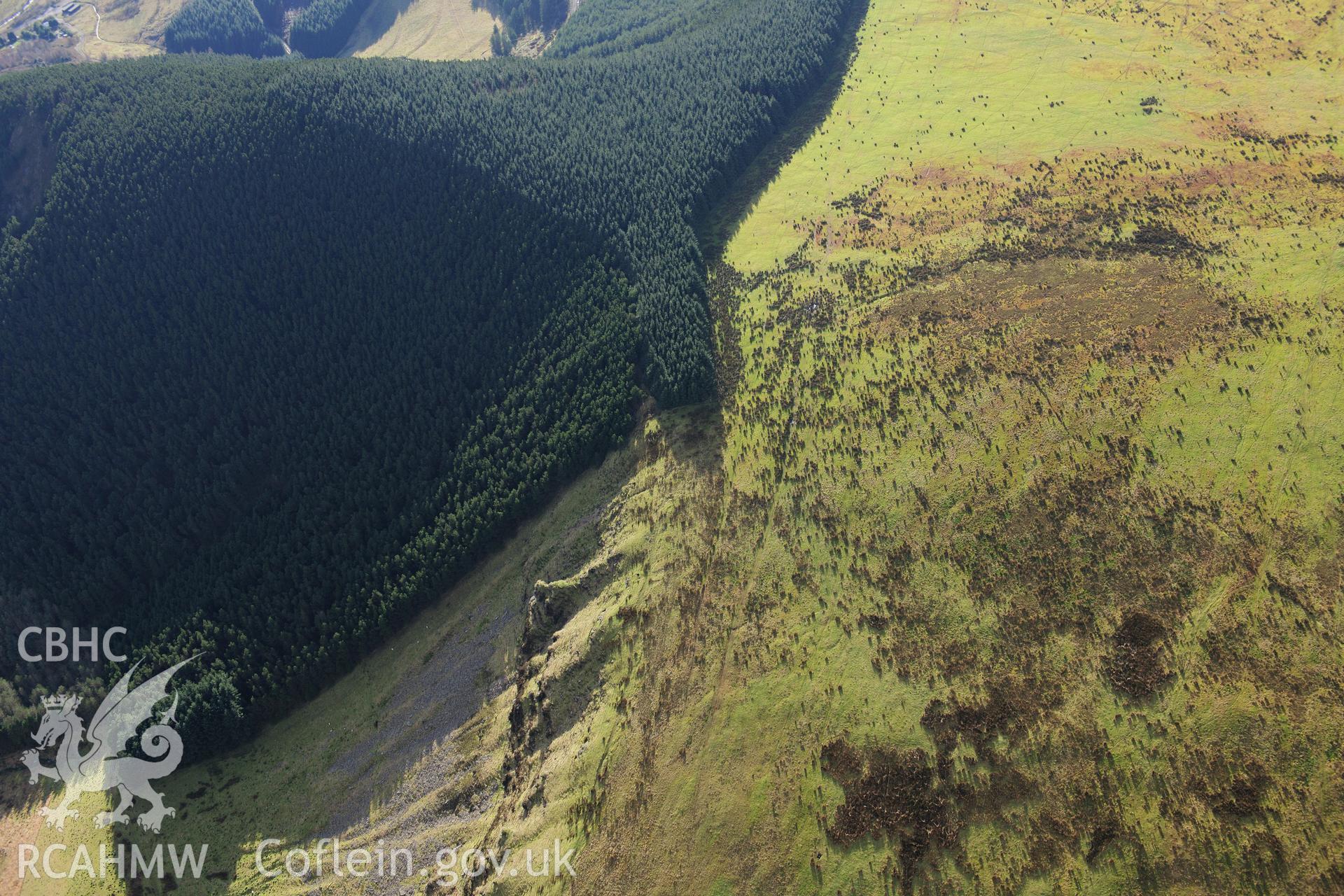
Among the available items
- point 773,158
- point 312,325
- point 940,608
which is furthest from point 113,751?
point 773,158

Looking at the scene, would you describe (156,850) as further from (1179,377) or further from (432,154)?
(1179,377)

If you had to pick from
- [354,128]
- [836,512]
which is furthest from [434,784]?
[354,128]

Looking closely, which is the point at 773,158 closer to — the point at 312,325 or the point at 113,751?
the point at 312,325

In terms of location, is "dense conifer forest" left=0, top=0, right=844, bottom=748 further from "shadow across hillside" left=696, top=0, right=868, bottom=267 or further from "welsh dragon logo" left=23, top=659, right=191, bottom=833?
"shadow across hillside" left=696, top=0, right=868, bottom=267

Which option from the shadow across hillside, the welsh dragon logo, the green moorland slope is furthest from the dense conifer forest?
the green moorland slope

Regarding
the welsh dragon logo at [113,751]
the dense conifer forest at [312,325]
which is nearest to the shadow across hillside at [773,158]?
the dense conifer forest at [312,325]
